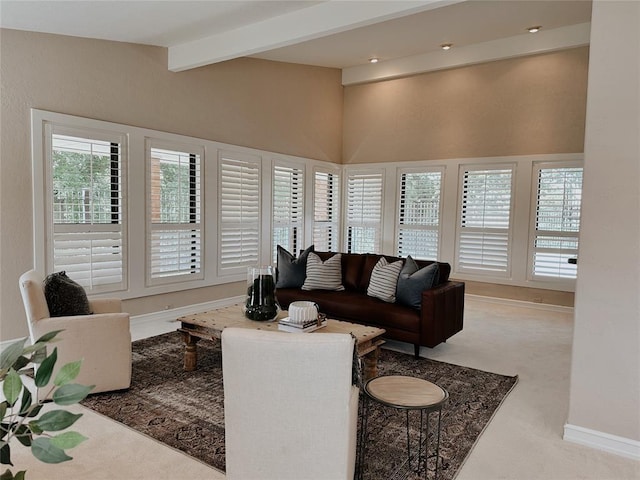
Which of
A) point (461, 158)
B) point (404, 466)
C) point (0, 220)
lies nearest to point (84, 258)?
point (0, 220)

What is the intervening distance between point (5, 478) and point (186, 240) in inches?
186

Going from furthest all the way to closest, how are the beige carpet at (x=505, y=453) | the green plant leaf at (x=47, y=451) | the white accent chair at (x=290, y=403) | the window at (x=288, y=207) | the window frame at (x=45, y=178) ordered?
1. the window at (x=288, y=207)
2. the window frame at (x=45, y=178)
3. the beige carpet at (x=505, y=453)
4. the white accent chair at (x=290, y=403)
5. the green plant leaf at (x=47, y=451)

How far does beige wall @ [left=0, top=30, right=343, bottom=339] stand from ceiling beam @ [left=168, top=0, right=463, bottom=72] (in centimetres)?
49

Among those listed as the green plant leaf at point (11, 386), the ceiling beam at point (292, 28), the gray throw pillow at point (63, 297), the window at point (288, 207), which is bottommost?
the gray throw pillow at point (63, 297)

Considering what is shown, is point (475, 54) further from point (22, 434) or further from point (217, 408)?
point (22, 434)

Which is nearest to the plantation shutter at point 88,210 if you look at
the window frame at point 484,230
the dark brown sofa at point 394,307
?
the dark brown sofa at point 394,307

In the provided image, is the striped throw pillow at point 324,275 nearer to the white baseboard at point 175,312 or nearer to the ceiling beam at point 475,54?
the white baseboard at point 175,312

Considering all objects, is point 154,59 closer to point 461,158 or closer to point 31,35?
point 31,35

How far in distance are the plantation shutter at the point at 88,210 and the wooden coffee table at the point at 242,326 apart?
1601 mm

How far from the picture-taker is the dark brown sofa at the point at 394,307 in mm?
3941

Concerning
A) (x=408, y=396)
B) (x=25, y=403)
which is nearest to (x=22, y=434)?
(x=25, y=403)

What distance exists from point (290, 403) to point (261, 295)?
5.84ft

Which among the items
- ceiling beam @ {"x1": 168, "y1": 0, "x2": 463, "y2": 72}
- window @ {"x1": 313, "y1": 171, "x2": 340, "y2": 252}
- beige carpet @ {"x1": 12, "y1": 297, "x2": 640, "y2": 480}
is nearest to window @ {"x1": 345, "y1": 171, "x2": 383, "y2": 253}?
window @ {"x1": 313, "y1": 171, "x2": 340, "y2": 252}

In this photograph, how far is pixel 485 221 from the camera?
21.9ft
